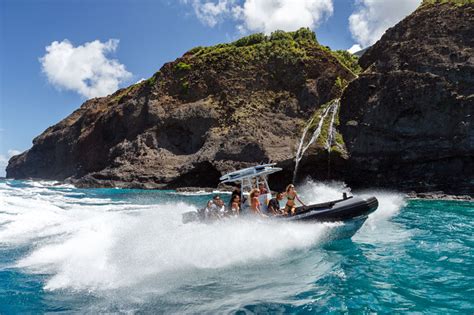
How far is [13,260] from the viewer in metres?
11.3

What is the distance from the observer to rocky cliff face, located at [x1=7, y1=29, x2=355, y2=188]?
49906mm

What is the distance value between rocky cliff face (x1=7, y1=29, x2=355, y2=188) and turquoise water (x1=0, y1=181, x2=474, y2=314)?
30.7 m

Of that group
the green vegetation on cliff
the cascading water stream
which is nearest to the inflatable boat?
the cascading water stream

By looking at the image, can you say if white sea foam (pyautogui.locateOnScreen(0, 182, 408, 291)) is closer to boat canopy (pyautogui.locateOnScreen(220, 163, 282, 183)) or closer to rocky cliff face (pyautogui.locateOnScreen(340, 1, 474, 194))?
boat canopy (pyautogui.locateOnScreen(220, 163, 282, 183))

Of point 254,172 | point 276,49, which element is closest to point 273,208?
point 254,172

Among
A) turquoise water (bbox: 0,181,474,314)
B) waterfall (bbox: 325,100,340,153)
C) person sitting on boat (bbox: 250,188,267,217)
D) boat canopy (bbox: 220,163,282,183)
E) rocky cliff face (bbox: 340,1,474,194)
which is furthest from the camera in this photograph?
waterfall (bbox: 325,100,340,153)

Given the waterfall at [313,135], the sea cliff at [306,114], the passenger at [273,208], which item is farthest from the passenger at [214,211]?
the waterfall at [313,135]

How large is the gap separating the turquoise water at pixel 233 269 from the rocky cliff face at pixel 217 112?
3073cm

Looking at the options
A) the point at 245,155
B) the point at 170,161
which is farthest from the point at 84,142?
the point at 245,155

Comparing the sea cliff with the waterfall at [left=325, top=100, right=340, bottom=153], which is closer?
the sea cliff

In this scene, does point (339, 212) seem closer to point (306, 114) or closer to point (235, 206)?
point (235, 206)

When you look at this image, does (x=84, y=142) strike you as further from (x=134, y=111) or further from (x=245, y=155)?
(x=245, y=155)

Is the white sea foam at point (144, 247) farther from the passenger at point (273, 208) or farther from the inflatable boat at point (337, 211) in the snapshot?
the passenger at point (273, 208)

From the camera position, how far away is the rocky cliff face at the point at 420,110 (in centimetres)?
3659
